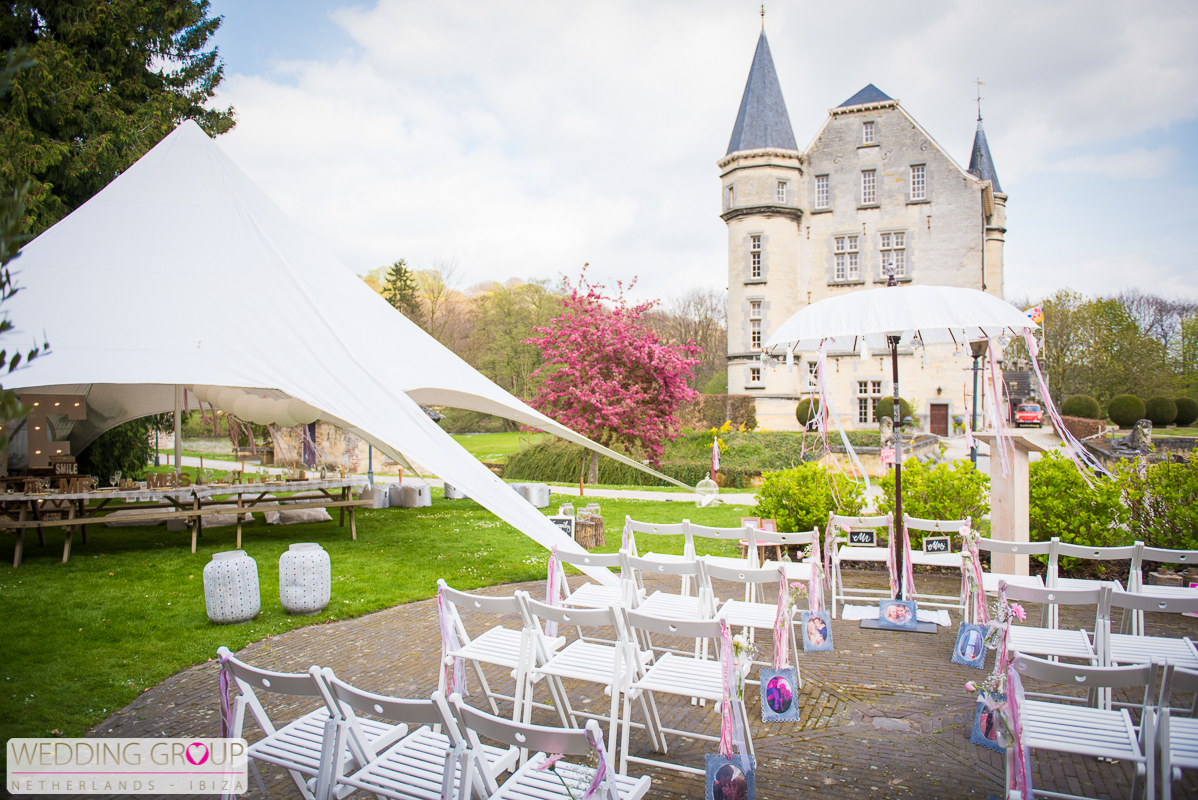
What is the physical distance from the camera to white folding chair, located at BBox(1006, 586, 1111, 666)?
11.3 ft

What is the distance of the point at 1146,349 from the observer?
3159cm

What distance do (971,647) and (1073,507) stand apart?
11.6 feet

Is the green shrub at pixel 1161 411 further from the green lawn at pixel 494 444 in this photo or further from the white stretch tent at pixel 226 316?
the white stretch tent at pixel 226 316

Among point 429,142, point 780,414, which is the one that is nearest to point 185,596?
point 429,142

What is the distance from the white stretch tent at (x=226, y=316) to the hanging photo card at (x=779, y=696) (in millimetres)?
2162

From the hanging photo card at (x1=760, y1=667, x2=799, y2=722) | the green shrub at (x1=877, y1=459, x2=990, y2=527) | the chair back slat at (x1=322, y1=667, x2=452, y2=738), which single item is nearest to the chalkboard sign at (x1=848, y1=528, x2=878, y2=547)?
the green shrub at (x1=877, y1=459, x2=990, y2=527)

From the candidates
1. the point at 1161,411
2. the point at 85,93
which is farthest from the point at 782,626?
the point at 1161,411

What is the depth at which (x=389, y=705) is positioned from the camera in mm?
2328

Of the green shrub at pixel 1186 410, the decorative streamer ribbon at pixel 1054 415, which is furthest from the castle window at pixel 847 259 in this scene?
the decorative streamer ribbon at pixel 1054 415

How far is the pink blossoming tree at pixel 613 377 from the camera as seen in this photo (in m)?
16.4

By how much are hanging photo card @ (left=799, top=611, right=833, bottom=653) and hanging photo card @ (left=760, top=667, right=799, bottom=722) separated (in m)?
0.98

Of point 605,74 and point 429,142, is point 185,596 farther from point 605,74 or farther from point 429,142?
point 429,142

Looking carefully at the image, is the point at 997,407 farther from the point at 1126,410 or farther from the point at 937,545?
the point at 1126,410

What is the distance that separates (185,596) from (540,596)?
3.30 m
